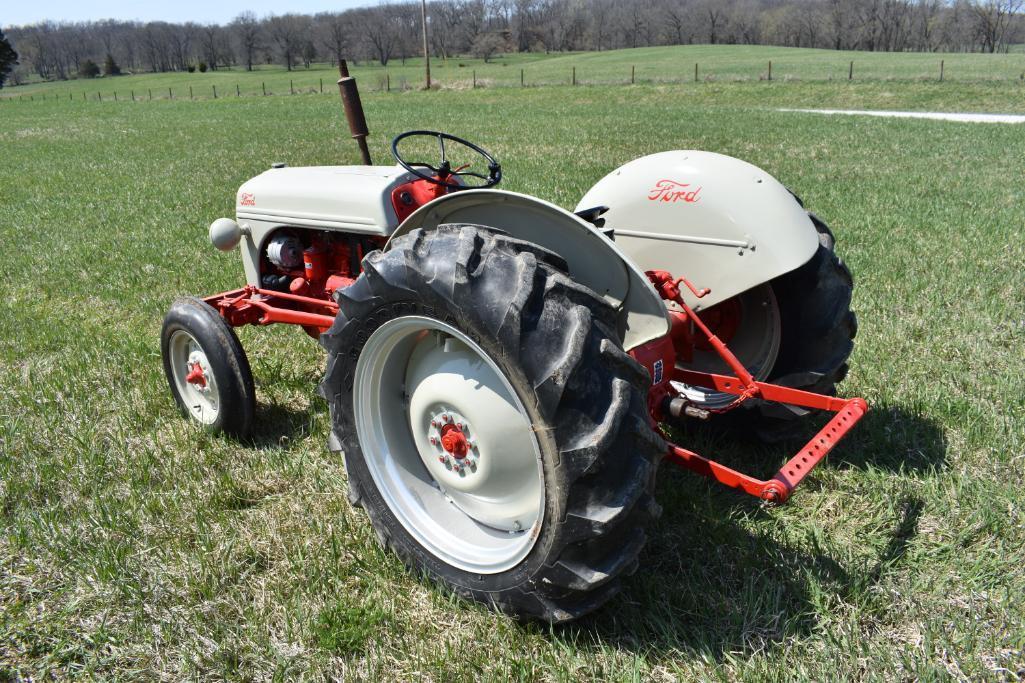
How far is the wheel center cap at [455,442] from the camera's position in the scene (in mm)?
2260

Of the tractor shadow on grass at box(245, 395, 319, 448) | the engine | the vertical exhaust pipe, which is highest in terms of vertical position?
the vertical exhaust pipe

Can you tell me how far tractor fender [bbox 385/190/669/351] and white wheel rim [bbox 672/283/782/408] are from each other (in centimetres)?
79

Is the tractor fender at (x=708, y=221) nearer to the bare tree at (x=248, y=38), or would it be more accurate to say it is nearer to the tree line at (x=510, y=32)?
the tree line at (x=510, y=32)

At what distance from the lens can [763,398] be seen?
255 cm

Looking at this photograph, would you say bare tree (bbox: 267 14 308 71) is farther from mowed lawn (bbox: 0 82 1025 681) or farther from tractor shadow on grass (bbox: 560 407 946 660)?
tractor shadow on grass (bbox: 560 407 946 660)

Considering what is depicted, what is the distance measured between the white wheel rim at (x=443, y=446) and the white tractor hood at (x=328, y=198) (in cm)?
94

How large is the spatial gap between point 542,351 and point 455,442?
597mm

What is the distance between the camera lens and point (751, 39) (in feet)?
Result: 292

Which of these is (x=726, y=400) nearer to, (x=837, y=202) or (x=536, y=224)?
(x=536, y=224)

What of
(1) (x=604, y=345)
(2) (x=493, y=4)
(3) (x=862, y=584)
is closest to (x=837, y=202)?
(3) (x=862, y=584)

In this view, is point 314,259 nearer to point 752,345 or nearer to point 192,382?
point 192,382

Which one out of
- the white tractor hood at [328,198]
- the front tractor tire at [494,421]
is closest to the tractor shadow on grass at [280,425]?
the white tractor hood at [328,198]

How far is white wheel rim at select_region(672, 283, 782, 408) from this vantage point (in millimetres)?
2826

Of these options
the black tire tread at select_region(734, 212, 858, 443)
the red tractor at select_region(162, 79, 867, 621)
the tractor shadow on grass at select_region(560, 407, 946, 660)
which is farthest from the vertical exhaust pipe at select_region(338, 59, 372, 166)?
the tractor shadow on grass at select_region(560, 407, 946, 660)
